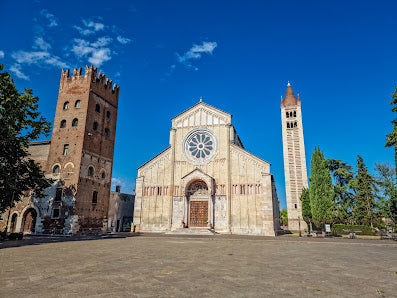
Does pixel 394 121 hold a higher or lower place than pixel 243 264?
higher

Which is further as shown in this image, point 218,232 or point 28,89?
point 218,232

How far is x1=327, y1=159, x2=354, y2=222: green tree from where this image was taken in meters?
37.5

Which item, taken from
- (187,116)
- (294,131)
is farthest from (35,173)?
(294,131)

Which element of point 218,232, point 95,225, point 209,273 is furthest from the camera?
point 95,225

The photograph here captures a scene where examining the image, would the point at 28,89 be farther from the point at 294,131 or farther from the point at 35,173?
the point at 294,131

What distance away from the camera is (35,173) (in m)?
20.4

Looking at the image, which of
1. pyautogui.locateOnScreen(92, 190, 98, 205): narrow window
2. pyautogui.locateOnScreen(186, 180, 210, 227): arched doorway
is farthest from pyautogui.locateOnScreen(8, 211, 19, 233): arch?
pyautogui.locateOnScreen(186, 180, 210, 227): arched doorway

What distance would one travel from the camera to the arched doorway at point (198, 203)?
1135 inches

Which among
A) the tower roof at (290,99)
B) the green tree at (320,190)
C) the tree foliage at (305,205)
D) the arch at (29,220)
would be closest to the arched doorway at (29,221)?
the arch at (29,220)

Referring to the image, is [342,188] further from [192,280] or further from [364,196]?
[192,280]

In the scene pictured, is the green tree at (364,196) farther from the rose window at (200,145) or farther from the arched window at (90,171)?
the arched window at (90,171)

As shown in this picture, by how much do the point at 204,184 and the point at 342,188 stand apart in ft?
80.7

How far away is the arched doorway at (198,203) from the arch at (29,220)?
708 inches

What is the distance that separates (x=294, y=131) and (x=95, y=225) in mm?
38156
